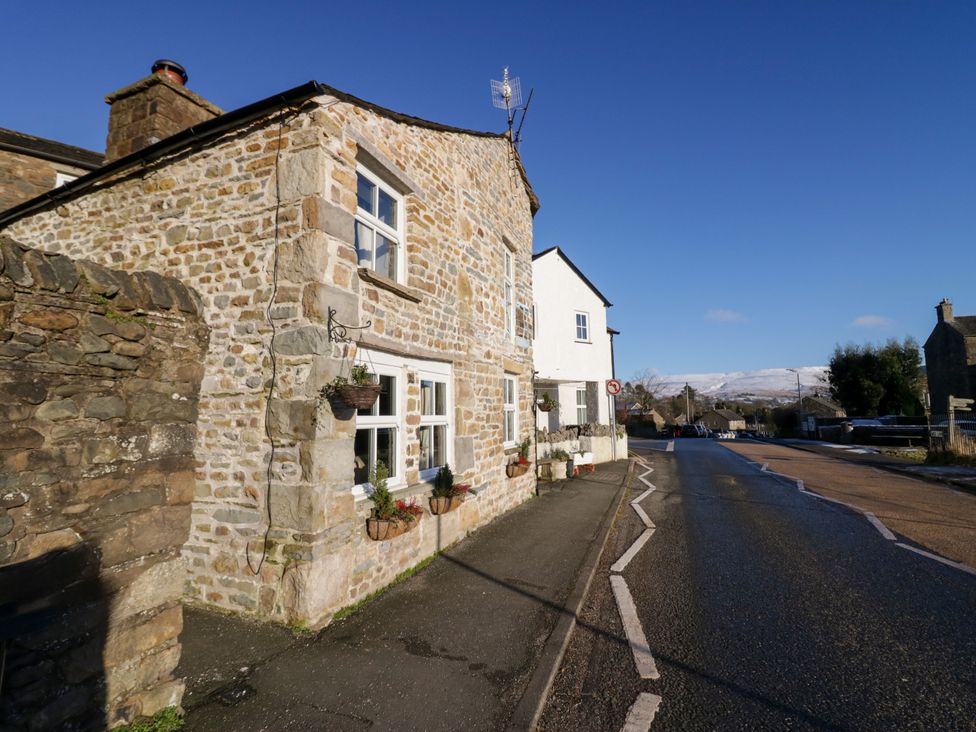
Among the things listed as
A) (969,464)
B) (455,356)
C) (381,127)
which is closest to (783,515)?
(455,356)

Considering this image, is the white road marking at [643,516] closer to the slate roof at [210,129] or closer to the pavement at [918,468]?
the slate roof at [210,129]

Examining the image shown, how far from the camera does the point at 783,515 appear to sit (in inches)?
358

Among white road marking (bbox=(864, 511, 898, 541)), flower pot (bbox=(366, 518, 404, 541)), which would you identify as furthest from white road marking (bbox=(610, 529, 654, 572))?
white road marking (bbox=(864, 511, 898, 541))

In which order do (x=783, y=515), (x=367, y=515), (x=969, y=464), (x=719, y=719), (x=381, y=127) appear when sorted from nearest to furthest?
(x=719, y=719) → (x=367, y=515) → (x=381, y=127) → (x=783, y=515) → (x=969, y=464)

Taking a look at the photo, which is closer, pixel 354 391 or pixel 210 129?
pixel 354 391

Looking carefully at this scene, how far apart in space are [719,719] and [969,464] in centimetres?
1854

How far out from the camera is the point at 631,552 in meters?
7.03

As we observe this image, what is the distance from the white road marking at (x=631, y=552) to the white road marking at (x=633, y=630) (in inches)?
13.8

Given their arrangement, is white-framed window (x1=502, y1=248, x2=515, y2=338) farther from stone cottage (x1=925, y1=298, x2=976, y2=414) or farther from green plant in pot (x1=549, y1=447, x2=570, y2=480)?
stone cottage (x1=925, y1=298, x2=976, y2=414)

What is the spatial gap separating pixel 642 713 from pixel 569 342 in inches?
689

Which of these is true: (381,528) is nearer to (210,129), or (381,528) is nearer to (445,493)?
(445,493)

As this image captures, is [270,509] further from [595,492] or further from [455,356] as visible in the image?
[595,492]

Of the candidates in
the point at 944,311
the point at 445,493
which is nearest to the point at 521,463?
the point at 445,493

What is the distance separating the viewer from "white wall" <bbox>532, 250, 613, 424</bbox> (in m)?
19.6
